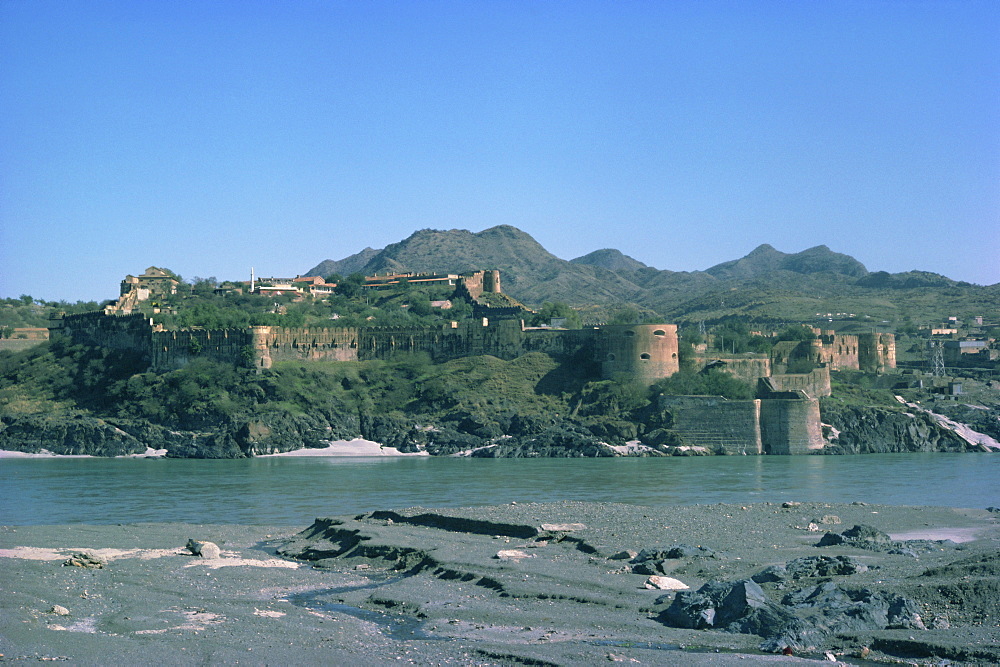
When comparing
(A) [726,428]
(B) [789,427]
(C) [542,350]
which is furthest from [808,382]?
(C) [542,350]

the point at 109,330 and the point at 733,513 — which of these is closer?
the point at 733,513

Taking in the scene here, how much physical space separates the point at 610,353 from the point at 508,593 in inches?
2142

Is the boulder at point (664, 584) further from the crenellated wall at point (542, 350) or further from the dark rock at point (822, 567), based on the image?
the crenellated wall at point (542, 350)

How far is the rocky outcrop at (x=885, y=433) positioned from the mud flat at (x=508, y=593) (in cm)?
3797

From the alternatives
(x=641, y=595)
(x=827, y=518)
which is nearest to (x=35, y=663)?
(x=641, y=595)

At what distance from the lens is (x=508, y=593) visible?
855 inches

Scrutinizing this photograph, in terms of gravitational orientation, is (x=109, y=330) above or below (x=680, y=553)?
above

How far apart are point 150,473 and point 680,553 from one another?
36736 millimetres

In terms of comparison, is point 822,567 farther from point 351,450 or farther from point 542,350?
point 542,350

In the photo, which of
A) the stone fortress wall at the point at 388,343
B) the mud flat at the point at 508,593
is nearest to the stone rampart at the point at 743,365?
the stone fortress wall at the point at 388,343

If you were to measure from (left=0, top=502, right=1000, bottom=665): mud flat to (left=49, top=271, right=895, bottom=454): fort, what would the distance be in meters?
35.1

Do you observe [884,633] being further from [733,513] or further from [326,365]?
[326,365]

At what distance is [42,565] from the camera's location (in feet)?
82.2

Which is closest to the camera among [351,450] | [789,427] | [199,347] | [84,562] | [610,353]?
[84,562]
